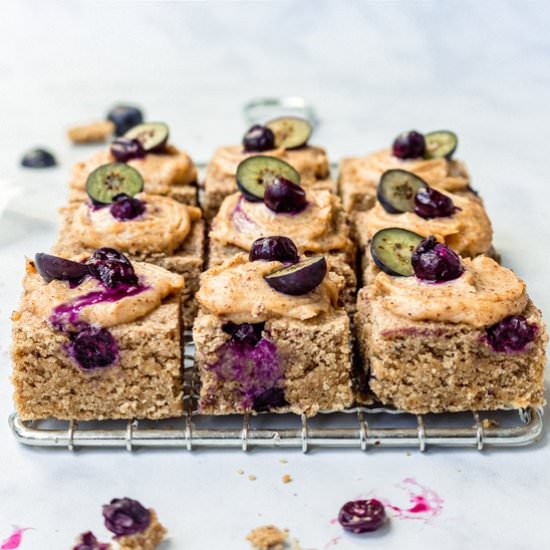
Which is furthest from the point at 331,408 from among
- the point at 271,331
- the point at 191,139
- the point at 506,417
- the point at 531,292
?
the point at 191,139

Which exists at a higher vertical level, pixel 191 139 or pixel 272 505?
pixel 191 139

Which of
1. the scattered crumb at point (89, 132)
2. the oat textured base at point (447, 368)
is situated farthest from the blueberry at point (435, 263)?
the scattered crumb at point (89, 132)

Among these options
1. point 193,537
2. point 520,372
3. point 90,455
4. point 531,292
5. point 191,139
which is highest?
point 191,139

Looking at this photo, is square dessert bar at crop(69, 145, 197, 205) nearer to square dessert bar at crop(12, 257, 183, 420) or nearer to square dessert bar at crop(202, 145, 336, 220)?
square dessert bar at crop(202, 145, 336, 220)

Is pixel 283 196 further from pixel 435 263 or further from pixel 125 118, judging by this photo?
pixel 125 118

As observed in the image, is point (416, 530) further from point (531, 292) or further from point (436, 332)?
point (531, 292)

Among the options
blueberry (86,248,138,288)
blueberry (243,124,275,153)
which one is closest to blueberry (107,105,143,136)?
blueberry (243,124,275,153)

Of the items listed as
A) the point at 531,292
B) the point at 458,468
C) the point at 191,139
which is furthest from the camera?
the point at 191,139
